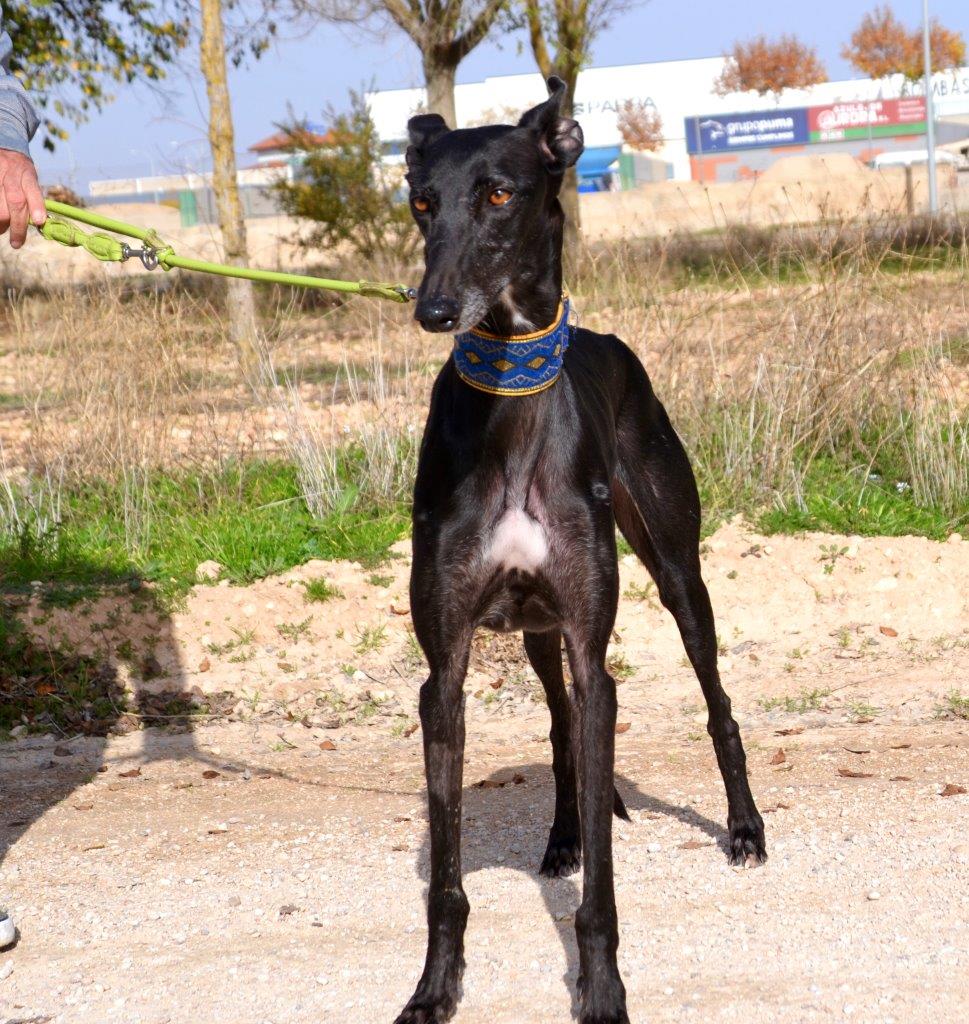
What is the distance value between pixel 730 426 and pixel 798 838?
3661mm

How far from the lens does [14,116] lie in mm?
3330

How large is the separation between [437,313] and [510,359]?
0.50 meters

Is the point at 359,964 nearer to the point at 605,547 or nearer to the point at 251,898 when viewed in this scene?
the point at 251,898

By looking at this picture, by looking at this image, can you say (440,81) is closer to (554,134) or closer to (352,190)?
(352,190)

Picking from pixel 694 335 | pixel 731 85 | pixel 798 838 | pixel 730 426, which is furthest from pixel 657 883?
pixel 731 85

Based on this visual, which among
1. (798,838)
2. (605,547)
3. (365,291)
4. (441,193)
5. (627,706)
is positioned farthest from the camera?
(627,706)

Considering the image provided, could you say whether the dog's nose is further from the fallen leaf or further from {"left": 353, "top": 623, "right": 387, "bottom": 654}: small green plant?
{"left": 353, "top": 623, "right": 387, "bottom": 654}: small green plant

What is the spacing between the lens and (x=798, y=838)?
423 centimetres

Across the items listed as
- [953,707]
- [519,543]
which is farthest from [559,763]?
[953,707]

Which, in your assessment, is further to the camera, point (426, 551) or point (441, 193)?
point (426, 551)

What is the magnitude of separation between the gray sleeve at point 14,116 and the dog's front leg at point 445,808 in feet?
5.19

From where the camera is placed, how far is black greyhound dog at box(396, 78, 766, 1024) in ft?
10.0

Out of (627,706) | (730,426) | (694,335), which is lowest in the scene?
(627,706)

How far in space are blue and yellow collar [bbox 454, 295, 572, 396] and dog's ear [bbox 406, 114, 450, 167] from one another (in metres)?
0.45
